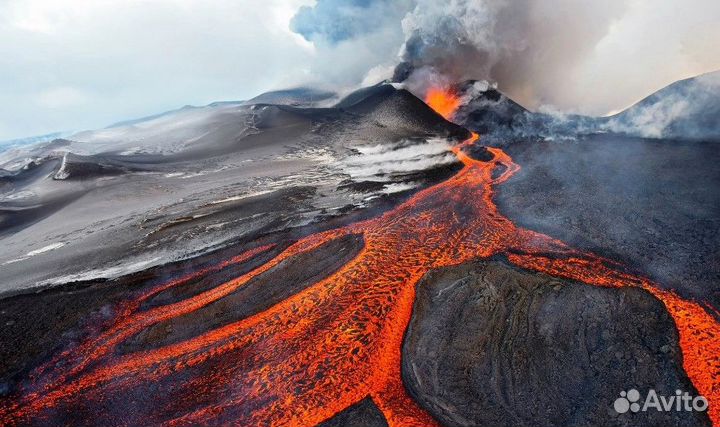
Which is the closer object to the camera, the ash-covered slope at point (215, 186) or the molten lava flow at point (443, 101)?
the ash-covered slope at point (215, 186)

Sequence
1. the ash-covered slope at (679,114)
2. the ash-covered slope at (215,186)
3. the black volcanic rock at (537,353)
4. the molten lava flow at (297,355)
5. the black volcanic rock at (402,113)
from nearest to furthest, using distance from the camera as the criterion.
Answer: the black volcanic rock at (537,353)
the molten lava flow at (297,355)
the ash-covered slope at (215,186)
the ash-covered slope at (679,114)
the black volcanic rock at (402,113)

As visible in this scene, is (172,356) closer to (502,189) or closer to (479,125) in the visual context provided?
(502,189)

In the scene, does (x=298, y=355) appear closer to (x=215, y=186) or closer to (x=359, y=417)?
(x=359, y=417)

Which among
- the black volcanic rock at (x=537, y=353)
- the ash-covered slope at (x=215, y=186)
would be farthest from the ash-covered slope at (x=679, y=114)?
the black volcanic rock at (x=537, y=353)

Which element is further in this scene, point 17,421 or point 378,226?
point 378,226

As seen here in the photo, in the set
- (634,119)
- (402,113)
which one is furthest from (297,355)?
(402,113)

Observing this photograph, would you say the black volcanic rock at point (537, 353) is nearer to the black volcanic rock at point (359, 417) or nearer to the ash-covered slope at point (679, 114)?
the black volcanic rock at point (359, 417)

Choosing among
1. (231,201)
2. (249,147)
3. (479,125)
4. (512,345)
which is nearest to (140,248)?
(231,201)
